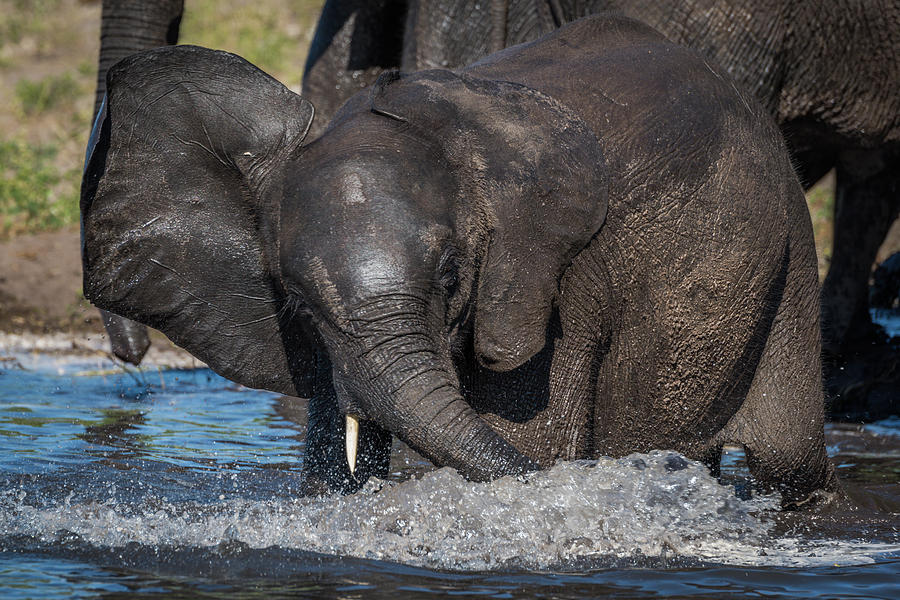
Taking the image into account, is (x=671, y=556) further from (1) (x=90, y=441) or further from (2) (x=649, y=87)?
(1) (x=90, y=441)

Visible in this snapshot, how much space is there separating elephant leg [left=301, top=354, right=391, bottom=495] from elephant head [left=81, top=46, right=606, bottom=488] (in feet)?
0.19

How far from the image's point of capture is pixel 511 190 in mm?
3361

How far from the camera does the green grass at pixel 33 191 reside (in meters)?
9.38

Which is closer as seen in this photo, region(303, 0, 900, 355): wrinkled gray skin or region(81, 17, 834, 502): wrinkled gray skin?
region(81, 17, 834, 502): wrinkled gray skin

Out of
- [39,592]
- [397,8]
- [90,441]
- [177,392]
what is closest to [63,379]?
[177,392]

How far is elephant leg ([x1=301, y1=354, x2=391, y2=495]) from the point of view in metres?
3.79

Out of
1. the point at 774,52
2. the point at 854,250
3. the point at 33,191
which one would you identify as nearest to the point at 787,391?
the point at 774,52

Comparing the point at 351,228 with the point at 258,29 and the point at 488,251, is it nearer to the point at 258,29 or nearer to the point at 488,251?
the point at 488,251

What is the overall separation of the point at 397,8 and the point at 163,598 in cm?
432

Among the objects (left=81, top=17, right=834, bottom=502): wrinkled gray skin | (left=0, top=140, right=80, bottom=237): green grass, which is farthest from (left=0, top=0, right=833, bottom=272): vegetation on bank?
A: (left=81, top=17, right=834, bottom=502): wrinkled gray skin

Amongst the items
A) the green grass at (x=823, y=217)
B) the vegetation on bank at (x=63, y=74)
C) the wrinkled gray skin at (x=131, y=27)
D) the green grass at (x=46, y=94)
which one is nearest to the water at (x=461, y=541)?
the wrinkled gray skin at (x=131, y=27)

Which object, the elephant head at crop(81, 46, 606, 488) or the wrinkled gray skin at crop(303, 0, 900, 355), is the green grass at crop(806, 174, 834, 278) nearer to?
the wrinkled gray skin at crop(303, 0, 900, 355)

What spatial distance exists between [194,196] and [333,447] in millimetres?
754

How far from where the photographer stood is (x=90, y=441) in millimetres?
5418
